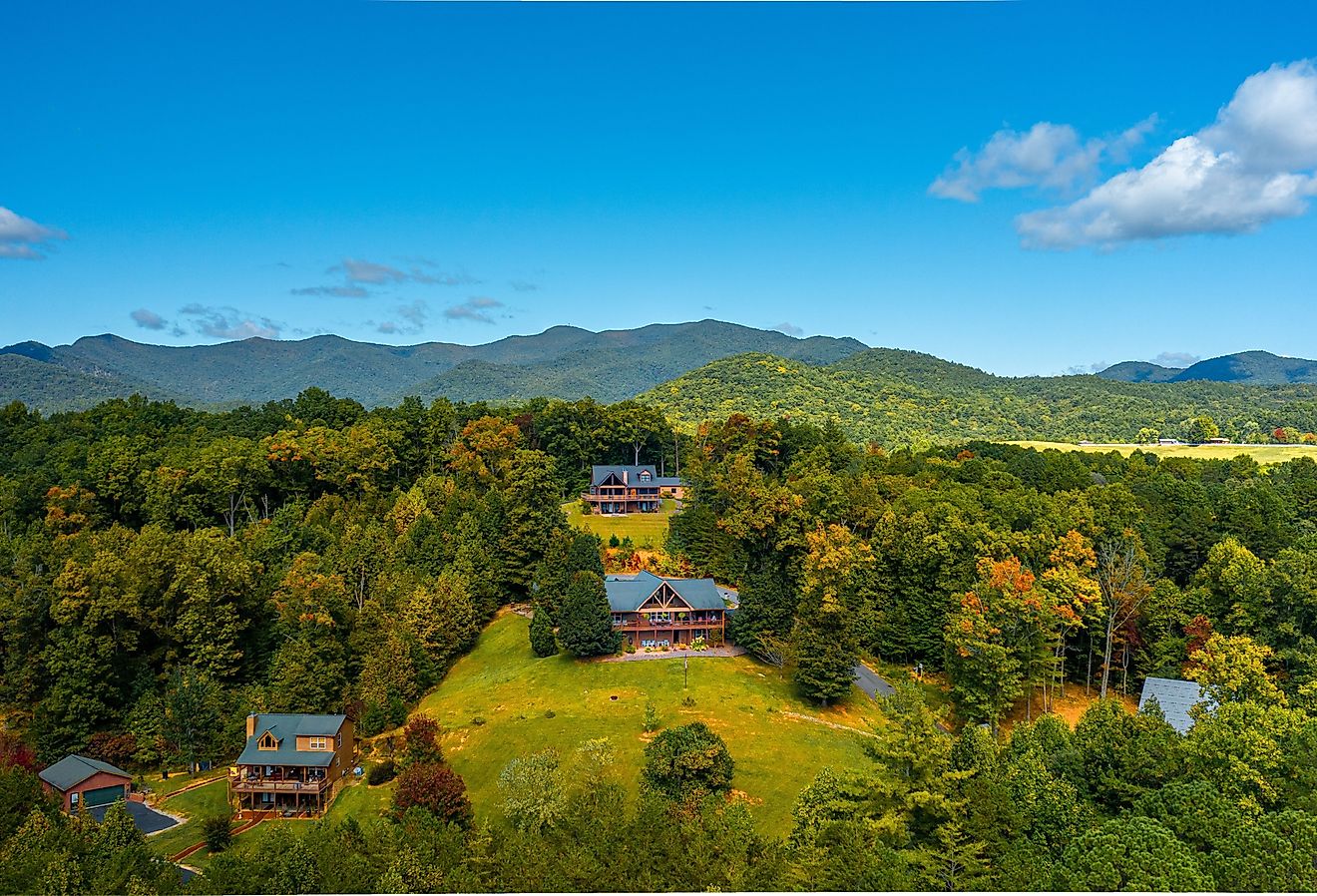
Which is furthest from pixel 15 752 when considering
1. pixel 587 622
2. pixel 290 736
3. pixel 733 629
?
pixel 733 629

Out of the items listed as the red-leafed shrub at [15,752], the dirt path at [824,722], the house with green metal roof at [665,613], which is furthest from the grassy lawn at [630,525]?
the red-leafed shrub at [15,752]

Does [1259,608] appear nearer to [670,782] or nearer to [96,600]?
[670,782]

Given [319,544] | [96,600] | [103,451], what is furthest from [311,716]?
[103,451]

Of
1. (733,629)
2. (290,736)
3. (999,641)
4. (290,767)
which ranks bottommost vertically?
(290,767)

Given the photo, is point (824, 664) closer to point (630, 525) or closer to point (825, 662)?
point (825, 662)

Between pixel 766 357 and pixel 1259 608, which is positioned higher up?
pixel 766 357
